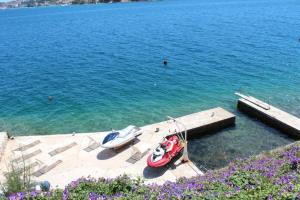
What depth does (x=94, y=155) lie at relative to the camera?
24.8 meters

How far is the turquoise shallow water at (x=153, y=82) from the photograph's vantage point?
31.5 meters

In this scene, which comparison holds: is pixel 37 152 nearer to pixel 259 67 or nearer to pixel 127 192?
pixel 127 192

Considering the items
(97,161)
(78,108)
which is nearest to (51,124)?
(78,108)

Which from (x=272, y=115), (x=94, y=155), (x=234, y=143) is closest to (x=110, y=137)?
(x=94, y=155)

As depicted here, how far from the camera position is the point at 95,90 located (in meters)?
41.0

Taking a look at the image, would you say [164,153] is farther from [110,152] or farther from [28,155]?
[28,155]

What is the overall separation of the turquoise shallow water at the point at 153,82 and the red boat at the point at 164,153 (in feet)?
7.35

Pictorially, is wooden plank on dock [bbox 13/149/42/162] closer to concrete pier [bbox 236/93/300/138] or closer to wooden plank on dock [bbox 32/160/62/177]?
wooden plank on dock [bbox 32/160/62/177]

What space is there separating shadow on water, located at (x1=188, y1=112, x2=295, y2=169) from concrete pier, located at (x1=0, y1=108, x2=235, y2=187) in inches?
43.1

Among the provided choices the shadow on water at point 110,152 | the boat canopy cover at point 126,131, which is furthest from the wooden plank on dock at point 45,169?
the boat canopy cover at point 126,131

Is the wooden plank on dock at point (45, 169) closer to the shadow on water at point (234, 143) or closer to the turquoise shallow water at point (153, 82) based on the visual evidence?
the turquoise shallow water at point (153, 82)

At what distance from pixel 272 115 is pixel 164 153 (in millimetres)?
13322

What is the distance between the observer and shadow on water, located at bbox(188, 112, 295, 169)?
24672mm

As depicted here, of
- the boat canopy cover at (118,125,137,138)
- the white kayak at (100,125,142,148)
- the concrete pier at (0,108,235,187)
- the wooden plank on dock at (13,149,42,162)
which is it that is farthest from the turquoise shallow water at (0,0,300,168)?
the wooden plank on dock at (13,149,42,162)
